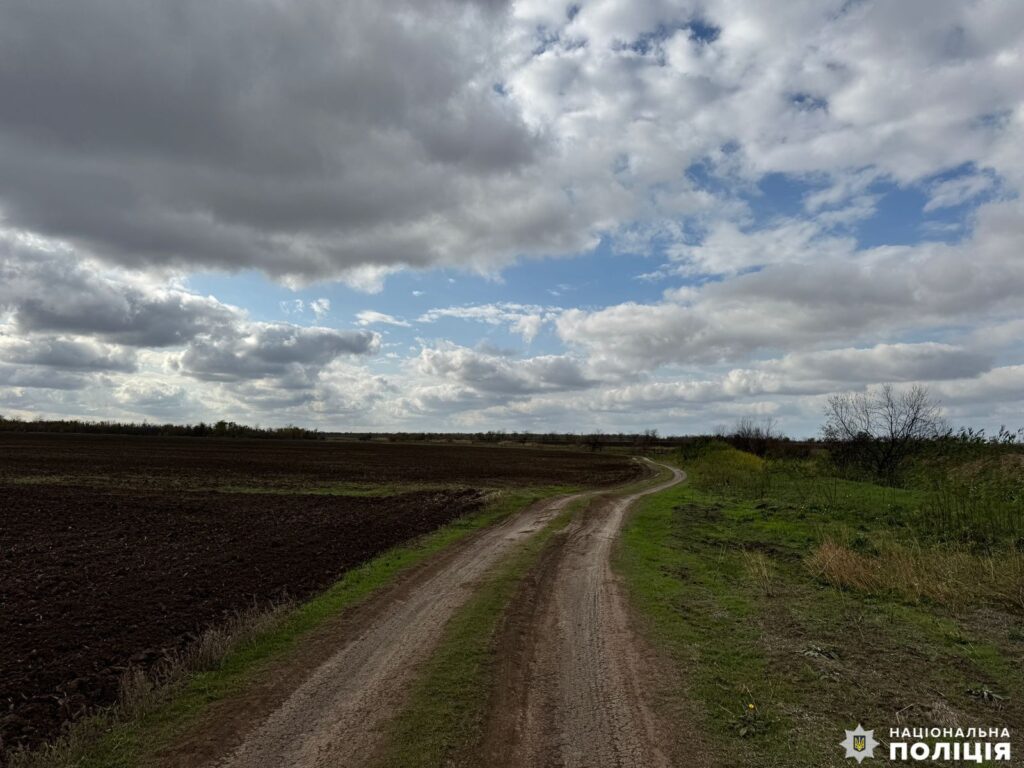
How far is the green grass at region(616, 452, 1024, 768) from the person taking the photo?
21.0ft

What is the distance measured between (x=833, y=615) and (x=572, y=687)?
5.80 m

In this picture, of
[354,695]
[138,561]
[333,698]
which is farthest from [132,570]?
[354,695]

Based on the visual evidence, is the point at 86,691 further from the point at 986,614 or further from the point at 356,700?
the point at 986,614

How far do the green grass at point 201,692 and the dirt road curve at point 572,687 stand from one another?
3.35 meters

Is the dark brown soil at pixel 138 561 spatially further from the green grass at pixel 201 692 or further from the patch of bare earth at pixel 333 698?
the patch of bare earth at pixel 333 698

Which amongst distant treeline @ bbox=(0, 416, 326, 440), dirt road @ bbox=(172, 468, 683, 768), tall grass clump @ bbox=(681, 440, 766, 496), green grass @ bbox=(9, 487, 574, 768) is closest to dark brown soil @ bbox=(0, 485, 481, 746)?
green grass @ bbox=(9, 487, 574, 768)

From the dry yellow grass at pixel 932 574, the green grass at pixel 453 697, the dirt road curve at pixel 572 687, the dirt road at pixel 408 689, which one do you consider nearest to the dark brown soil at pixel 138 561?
the dirt road at pixel 408 689

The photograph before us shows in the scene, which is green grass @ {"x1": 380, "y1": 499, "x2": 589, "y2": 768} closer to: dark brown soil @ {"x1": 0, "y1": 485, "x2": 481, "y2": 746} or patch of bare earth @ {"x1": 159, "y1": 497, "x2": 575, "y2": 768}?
patch of bare earth @ {"x1": 159, "y1": 497, "x2": 575, "y2": 768}

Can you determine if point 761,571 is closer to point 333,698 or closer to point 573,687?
point 573,687

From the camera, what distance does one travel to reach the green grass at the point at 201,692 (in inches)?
232

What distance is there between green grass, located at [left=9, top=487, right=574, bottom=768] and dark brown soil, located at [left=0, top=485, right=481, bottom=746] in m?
0.82

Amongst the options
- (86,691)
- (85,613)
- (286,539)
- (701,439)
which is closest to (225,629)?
(86,691)

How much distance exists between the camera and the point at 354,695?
7055mm

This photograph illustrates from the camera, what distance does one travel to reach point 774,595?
11734 millimetres
